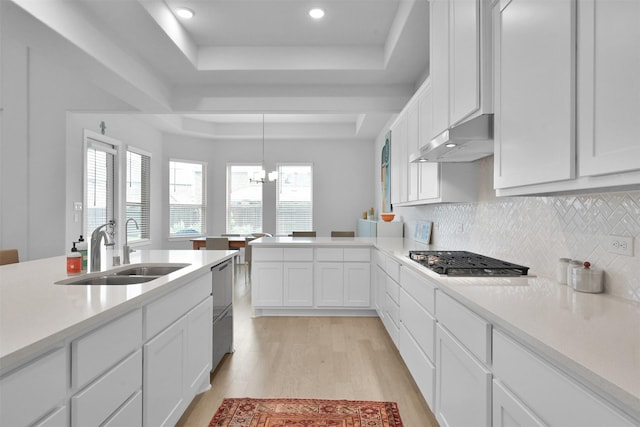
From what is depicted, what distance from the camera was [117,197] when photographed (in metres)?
5.91

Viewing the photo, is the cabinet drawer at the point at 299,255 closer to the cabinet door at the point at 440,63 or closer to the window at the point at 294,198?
the cabinet door at the point at 440,63

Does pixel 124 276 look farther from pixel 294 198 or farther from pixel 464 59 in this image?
pixel 294 198

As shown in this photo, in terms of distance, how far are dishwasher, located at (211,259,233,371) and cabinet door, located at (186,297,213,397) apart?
153mm

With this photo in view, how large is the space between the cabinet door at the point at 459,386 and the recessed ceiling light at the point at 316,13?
2877mm

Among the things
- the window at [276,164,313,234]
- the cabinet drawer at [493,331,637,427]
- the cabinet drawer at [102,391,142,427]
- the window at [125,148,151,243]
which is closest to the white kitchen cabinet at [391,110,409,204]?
the cabinet drawer at [493,331,637,427]

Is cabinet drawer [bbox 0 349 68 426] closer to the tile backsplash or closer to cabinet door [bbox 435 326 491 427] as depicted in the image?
cabinet door [bbox 435 326 491 427]

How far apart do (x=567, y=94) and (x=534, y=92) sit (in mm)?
197

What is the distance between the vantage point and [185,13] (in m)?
3.28

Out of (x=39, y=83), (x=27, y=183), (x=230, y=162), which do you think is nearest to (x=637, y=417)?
(x=27, y=183)

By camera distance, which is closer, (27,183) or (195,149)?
(27,183)

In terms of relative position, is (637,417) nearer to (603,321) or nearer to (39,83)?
(603,321)

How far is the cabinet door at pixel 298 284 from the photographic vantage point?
4125 mm

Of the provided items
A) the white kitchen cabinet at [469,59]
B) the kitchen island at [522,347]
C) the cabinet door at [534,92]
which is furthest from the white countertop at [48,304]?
the white kitchen cabinet at [469,59]

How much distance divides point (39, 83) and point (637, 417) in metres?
6.22
